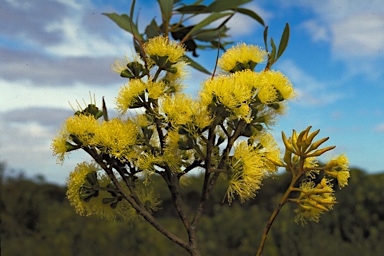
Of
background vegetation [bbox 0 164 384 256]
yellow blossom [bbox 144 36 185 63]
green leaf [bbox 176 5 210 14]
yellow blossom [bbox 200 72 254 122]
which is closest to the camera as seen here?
yellow blossom [bbox 200 72 254 122]

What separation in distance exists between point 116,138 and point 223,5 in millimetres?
569

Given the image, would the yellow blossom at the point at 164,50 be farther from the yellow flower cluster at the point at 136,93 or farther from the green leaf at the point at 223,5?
the green leaf at the point at 223,5

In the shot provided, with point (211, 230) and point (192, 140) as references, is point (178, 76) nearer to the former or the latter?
point (192, 140)

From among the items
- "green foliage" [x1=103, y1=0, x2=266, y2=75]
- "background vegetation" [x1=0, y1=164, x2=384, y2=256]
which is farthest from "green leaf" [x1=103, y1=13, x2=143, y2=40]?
"background vegetation" [x1=0, y1=164, x2=384, y2=256]

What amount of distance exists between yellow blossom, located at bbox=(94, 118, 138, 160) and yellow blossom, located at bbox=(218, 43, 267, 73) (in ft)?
0.70

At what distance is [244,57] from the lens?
34.3 inches

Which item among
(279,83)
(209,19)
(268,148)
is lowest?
(268,148)

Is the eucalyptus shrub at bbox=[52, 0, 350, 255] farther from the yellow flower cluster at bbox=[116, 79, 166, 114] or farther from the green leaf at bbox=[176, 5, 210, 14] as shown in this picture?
the green leaf at bbox=[176, 5, 210, 14]

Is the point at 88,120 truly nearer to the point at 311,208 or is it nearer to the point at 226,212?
the point at 311,208

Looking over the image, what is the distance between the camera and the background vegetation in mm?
2416

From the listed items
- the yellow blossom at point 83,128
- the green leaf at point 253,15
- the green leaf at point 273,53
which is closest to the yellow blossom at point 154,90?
the yellow blossom at point 83,128

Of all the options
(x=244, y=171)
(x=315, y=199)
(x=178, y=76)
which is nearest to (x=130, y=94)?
(x=178, y=76)

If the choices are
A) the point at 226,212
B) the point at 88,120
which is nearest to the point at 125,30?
the point at 88,120

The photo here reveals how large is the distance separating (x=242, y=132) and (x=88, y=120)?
0.85ft
